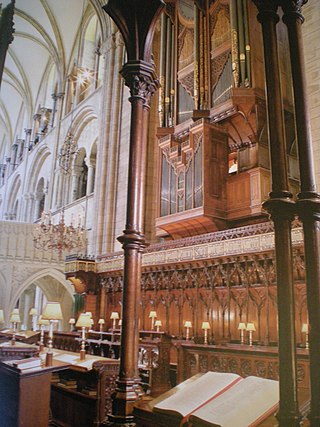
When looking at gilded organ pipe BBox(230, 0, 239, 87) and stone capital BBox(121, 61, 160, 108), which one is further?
gilded organ pipe BBox(230, 0, 239, 87)

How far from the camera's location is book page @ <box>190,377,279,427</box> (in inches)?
92.5

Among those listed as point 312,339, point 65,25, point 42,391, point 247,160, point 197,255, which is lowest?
point 42,391

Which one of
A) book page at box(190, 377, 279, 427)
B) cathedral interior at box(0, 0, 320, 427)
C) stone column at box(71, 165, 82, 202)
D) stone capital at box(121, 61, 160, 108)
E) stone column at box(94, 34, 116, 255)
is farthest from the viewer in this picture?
stone column at box(71, 165, 82, 202)

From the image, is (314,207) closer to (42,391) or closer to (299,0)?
(299,0)

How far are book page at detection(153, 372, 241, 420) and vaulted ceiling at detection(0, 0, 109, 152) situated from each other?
16.8 m

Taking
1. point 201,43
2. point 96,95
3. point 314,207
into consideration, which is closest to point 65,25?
point 96,95

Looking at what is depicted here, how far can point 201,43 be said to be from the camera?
11.9 meters

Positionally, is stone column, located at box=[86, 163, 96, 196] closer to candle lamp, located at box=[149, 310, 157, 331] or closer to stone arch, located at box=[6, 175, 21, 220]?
candle lamp, located at box=[149, 310, 157, 331]

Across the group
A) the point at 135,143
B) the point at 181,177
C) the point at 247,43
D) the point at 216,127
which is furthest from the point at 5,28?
the point at 181,177

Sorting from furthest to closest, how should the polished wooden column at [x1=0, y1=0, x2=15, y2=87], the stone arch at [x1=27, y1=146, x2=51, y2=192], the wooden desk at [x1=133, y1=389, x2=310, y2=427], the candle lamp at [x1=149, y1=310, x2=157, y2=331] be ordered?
the stone arch at [x1=27, y1=146, x2=51, y2=192] → the candle lamp at [x1=149, y1=310, x2=157, y2=331] → the polished wooden column at [x1=0, y1=0, x2=15, y2=87] → the wooden desk at [x1=133, y1=389, x2=310, y2=427]

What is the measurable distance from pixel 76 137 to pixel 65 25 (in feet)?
18.6

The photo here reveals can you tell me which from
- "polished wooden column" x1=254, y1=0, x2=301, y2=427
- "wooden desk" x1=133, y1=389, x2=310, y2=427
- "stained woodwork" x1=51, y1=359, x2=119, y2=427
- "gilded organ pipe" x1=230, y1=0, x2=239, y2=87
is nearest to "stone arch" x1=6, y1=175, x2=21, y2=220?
Answer: "gilded organ pipe" x1=230, y1=0, x2=239, y2=87

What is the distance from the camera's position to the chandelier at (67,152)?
1922cm

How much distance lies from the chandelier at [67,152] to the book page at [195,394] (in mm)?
16921
